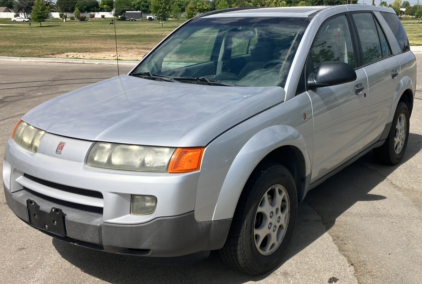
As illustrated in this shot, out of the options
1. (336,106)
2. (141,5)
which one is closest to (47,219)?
(336,106)

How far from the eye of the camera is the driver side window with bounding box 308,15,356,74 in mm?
4176

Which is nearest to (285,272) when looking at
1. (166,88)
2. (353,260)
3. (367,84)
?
(353,260)

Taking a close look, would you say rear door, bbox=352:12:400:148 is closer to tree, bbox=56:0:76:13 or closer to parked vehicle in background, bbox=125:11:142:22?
parked vehicle in background, bbox=125:11:142:22

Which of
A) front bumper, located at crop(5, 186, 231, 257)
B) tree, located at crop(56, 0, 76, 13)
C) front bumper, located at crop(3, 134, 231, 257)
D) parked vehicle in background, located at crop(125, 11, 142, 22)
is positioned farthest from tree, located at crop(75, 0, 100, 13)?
front bumper, located at crop(5, 186, 231, 257)

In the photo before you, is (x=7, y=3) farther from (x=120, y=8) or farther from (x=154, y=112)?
(x=154, y=112)

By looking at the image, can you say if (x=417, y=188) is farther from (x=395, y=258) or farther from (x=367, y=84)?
(x=395, y=258)

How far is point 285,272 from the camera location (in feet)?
11.7

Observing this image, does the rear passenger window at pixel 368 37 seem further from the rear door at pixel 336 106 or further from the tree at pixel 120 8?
the tree at pixel 120 8

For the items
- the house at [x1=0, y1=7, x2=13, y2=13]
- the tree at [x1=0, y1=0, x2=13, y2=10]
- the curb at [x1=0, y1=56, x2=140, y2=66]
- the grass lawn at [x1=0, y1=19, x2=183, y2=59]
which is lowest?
the house at [x1=0, y1=7, x2=13, y2=13]

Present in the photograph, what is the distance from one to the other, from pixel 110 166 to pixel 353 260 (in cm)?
188

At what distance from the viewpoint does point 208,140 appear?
2994 mm

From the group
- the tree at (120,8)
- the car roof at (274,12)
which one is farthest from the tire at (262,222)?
the tree at (120,8)

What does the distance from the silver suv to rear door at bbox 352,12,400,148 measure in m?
0.03

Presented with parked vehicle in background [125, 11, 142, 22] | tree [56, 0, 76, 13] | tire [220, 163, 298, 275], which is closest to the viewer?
tire [220, 163, 298, 275]
